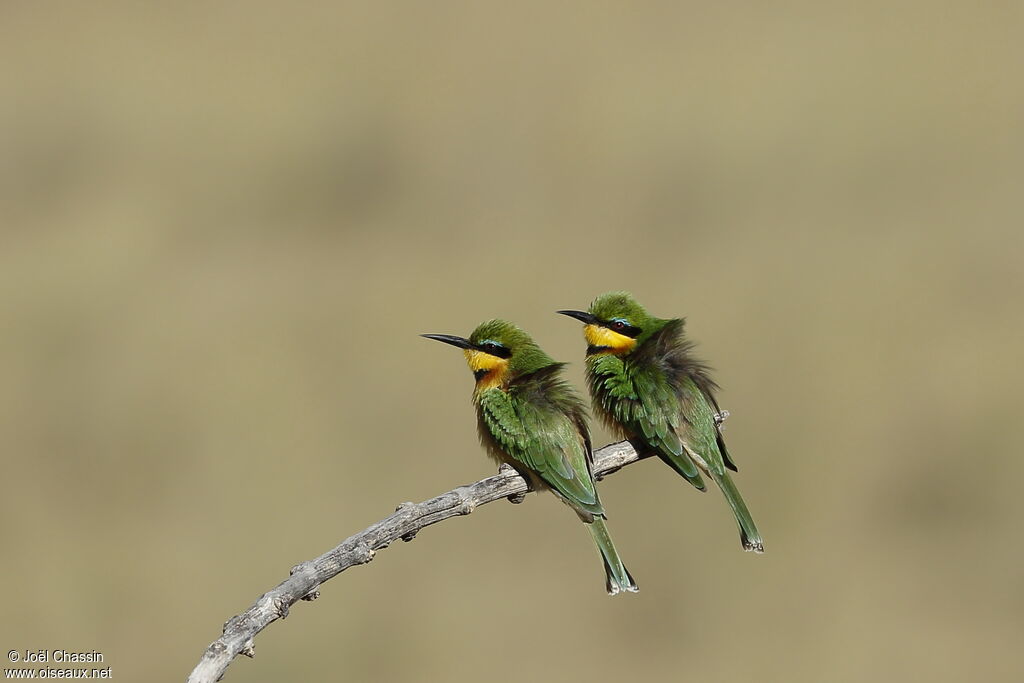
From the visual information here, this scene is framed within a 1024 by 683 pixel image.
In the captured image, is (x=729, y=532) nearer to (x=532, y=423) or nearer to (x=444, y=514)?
(x=532, y=423)

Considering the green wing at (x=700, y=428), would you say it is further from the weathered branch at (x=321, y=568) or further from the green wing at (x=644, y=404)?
the weathered branch at (x=321, y=568)

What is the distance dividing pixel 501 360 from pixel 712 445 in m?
0.47

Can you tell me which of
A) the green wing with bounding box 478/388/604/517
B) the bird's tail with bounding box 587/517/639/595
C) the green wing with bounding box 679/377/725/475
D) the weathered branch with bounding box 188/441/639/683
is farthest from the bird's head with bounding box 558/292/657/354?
the weathered branch with bounding box 188/441/639/683

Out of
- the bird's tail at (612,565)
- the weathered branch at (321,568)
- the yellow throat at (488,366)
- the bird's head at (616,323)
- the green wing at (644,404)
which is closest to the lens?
the weathered branch at (321,568)

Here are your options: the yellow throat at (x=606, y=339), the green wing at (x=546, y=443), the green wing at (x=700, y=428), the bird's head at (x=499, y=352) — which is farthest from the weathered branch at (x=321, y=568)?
the yellow throat at (x=606, y=339)

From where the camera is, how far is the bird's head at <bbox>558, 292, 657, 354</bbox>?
8.68 feet

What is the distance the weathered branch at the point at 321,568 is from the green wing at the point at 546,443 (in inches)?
10.1

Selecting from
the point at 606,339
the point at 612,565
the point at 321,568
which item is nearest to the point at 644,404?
the point at 606,339

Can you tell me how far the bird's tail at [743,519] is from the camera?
7.38 feet

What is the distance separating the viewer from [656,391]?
2.49 meters

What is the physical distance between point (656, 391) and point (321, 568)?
3.93ft

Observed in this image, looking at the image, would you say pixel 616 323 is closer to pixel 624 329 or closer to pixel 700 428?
pixel 624 329

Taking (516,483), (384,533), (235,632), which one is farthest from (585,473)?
(235,632)

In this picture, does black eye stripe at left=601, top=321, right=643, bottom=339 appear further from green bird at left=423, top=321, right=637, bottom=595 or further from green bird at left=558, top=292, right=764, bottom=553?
green bird at left=423, top=321, right=637, bottom=595
